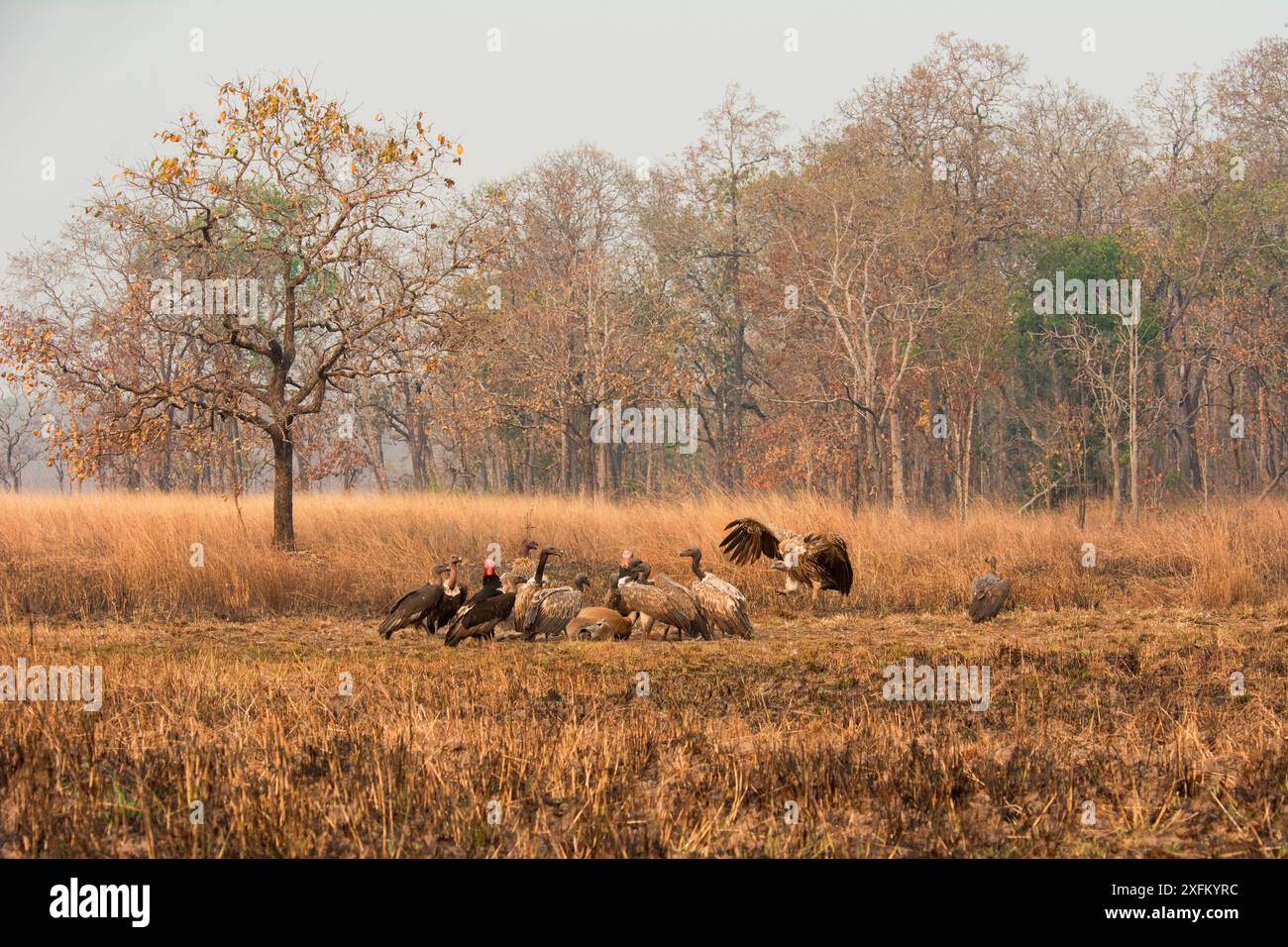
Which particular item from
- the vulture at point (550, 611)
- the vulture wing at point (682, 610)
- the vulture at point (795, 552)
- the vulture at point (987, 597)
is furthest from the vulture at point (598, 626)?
the vulture at point (987, 597)

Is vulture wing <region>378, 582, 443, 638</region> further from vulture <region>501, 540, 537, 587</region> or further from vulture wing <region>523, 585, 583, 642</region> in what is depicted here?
vulture <region>501, 540, 537, 587</region>

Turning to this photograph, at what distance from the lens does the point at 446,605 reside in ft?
50.9

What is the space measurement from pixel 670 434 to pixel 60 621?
1427 inches

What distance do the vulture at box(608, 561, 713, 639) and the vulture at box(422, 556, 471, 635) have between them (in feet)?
6.17

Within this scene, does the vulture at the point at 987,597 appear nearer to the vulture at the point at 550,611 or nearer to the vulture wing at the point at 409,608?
the vulture at the point at 550,611

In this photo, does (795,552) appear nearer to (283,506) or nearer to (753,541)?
(753,541)

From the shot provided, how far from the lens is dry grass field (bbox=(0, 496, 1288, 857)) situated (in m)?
7.12

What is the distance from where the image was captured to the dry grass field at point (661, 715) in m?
7.12

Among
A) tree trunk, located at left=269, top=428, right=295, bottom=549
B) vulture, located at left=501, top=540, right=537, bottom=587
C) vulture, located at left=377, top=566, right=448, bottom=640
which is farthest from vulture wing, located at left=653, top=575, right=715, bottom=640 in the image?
tree trunk, located at left=269, top=428, right=295, bottom=549

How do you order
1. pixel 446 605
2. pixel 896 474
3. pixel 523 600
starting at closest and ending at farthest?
pixel 523 600, pixel 446 605, pixel 896 474

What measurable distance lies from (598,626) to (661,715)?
15.8ft

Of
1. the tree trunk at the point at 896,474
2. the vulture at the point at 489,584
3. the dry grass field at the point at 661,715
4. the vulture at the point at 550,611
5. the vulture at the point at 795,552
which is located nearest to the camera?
the dry grass field at the point at 661,715

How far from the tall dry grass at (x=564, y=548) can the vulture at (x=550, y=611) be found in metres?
3.78

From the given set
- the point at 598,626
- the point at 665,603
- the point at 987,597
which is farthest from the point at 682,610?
the point at 987,597
